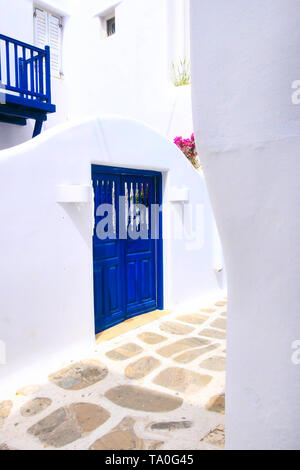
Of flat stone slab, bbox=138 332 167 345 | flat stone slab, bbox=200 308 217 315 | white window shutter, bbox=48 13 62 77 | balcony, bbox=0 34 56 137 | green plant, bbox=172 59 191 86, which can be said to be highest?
white window shutter, bbox=48 13 62 77

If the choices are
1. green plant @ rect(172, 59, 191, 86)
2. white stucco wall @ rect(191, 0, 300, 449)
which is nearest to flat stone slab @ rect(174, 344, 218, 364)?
white stucco wall @ rect(191, 0, 300, 449)

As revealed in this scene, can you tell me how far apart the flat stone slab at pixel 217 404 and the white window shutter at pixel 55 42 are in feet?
30.4

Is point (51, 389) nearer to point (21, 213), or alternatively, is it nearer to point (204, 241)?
point (21, 213)

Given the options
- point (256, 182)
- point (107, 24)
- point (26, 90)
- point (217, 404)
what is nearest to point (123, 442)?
point (217, 404)

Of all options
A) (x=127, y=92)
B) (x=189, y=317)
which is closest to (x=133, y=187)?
(x=189, y=317)

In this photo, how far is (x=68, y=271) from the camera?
4.47m

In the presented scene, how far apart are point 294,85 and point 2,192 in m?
3.07

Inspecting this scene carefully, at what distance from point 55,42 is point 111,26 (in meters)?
1.93

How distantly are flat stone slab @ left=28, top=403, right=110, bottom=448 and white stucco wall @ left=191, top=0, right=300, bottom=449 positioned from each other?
62.4 inches

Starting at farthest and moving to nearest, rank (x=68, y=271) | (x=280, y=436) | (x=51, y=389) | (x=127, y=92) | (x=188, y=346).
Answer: (x=127, y=92) → (x=188, y=346) → (x=68, y=271) → (x=51, y=389) → (x=280, y=436)

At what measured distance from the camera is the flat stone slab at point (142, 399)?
137 inches

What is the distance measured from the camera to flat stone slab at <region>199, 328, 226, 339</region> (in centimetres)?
528

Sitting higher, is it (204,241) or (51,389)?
(204,241)

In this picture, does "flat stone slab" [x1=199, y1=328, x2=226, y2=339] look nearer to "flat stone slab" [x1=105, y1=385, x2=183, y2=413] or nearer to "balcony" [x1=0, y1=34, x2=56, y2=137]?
"flat stone slab" [x1=105, y1=385, x2=183, y2=413]
